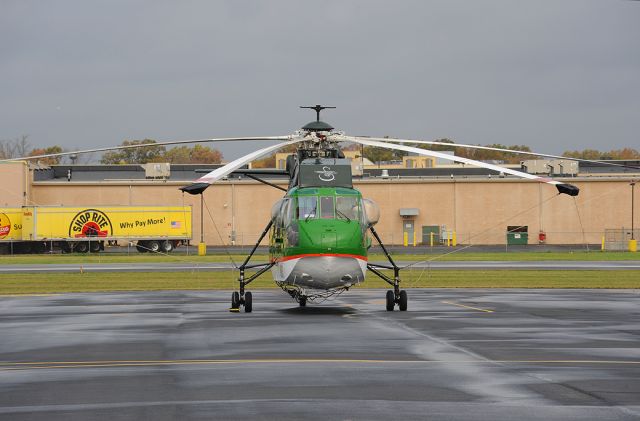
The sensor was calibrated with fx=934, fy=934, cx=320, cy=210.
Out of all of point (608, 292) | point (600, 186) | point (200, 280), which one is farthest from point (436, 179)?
point (608, 292)

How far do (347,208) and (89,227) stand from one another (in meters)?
65.0

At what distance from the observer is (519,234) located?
311 feet

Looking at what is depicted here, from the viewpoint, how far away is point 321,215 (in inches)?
1002

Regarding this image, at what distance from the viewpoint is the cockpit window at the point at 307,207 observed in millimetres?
25481

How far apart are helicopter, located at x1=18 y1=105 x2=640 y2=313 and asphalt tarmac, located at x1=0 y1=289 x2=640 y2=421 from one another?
1155mm

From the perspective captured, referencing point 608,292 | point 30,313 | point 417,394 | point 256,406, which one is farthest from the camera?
point 608,292

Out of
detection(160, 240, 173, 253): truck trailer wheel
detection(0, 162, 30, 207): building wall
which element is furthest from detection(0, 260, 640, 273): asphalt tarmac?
detection(0, 162, 30, 207): building wall

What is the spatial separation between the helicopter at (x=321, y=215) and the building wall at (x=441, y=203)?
66913 mm

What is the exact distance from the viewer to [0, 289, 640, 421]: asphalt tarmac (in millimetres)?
11477

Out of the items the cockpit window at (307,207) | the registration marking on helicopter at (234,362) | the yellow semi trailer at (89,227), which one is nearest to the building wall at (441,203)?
the yellow semi trailer at (89,227)

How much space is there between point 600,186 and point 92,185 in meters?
52.1

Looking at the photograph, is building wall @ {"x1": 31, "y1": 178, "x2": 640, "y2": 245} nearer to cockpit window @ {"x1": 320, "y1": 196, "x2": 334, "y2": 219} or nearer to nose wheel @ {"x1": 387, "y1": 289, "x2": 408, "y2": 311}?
nose wheel @ {"x1": 387, "y1": 289, "x2": 408, "y2": 311}

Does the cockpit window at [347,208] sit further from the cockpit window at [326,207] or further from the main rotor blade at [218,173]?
the main rotor blade at [218,173]

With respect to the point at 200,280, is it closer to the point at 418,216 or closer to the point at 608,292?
the point at 608,292
